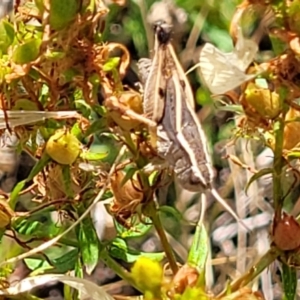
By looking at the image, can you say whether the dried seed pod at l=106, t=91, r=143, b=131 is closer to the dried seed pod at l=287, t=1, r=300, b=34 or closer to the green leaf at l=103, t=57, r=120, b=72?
the green leaf at l=103, t=57, r=120, b=72

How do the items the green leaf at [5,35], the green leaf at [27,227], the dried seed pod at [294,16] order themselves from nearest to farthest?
the dried seed pod at [294,16], the green leaf at [5,35], the green leaf at [27,227]

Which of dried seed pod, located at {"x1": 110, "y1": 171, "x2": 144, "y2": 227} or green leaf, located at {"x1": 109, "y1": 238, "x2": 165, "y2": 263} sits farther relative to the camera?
green leaf, located at {"x1": 109, "y1": 238, "x2": 165, "y2": 263}

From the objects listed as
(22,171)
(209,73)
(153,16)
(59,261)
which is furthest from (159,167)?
(22,171)

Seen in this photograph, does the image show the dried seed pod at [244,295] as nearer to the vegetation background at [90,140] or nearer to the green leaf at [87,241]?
the vegetation background at [90,140]

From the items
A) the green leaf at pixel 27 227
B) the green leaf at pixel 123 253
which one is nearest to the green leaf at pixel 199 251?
the green leaf at pixel 123 253

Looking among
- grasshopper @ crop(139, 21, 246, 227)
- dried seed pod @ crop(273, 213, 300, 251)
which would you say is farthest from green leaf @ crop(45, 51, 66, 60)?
dried seed pod @ crop(273, 213, 300, 251)

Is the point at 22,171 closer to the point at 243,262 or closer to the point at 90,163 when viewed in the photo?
the point at 243,262
